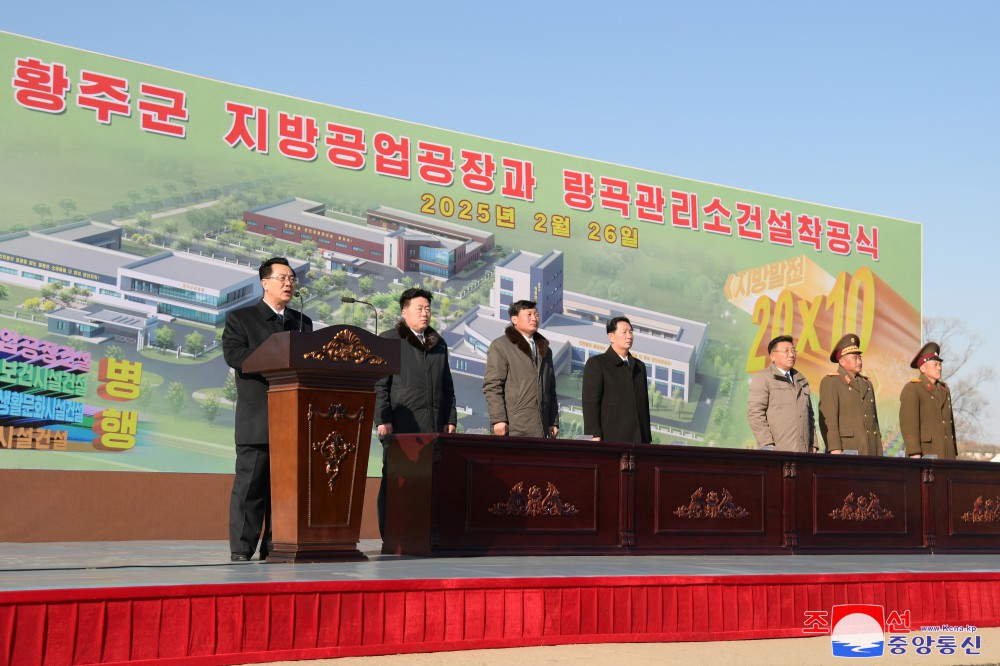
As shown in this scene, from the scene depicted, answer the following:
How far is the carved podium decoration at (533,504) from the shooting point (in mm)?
4742

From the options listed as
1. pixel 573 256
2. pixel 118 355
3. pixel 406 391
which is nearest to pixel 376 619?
pixel 406 391

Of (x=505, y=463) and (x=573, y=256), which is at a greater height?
(x=573, y=256)

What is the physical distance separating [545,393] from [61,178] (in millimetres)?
3213

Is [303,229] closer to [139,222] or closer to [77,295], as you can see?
[139,222]

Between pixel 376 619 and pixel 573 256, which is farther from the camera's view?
pixel 573 256

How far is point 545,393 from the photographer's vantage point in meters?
5.37

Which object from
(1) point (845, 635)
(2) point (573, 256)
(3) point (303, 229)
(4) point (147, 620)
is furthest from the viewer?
(2) point (573, 256)

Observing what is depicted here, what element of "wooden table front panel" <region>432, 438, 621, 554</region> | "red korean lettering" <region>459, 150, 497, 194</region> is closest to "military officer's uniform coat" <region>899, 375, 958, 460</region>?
"wooden table front panel" <region>432, 438, 621, 554</region>

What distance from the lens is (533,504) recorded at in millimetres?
4828

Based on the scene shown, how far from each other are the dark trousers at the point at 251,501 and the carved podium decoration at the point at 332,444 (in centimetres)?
33

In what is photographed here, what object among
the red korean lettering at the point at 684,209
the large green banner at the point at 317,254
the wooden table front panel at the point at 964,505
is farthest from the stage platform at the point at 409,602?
the red korean lettering at the point at 684,209

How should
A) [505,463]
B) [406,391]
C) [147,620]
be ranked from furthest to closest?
[406,391] < [505,463] < [147,620]

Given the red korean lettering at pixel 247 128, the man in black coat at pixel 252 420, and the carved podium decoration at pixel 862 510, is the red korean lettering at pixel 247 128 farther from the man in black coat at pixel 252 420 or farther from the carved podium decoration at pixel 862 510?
the carved podium decoration at pixel 862 510

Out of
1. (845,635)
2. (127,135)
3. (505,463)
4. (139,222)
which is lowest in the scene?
(845,635)
